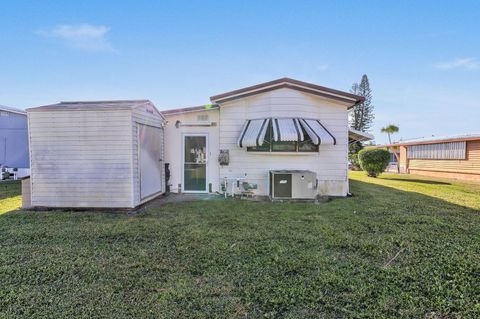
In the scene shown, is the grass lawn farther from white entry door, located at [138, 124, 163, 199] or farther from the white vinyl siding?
the white vinyl siding

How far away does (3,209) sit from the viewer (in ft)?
25.2

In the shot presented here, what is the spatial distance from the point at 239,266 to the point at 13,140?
18349 mm

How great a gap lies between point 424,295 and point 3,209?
1038 centimetres

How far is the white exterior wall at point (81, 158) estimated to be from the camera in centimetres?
740

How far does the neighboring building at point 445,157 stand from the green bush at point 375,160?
14.4 ft

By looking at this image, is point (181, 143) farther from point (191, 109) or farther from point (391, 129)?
point (391, 129)

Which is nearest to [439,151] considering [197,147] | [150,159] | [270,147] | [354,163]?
[354,163]

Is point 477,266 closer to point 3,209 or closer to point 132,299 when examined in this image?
point 132,299

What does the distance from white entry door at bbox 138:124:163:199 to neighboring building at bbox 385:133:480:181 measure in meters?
19.1

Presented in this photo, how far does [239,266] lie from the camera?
3852 mm

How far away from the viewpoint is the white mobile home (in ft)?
31.4

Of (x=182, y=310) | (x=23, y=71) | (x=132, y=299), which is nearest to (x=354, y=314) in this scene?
(x=182, y=310)

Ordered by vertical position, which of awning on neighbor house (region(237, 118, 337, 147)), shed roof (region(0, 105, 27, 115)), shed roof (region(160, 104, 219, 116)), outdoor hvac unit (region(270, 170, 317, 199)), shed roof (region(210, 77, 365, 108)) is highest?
shed roof (region(0, 105, 27, 115))

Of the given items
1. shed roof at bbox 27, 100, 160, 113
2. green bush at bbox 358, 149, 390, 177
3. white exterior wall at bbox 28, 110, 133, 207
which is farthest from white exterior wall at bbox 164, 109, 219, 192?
green bush at bbox 358, 149, 390, 177
